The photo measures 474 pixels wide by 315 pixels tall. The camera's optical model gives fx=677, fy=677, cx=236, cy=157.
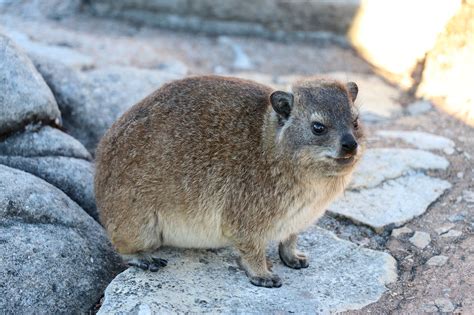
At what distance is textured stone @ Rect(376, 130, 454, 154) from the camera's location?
666cm

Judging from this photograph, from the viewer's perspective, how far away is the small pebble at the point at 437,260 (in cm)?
491

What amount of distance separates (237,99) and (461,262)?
1.99 meters

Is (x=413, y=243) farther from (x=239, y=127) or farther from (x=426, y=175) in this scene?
(x=239, y=127)

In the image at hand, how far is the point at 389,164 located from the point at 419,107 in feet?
5.79

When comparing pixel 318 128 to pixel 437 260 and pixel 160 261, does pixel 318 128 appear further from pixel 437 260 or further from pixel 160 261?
pixel 160 261

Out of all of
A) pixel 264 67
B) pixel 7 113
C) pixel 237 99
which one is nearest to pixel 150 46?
pixel 264 67

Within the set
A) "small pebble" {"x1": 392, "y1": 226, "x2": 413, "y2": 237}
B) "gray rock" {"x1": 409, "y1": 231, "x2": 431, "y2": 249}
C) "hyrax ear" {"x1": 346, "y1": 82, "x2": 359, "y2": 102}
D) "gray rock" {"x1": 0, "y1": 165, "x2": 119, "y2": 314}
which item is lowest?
"gray rock" {"x1": 0, "y1": 165, "x2": 119, "y2": 314}

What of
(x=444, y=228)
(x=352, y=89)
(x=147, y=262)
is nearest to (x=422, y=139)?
(x=444, y=228)

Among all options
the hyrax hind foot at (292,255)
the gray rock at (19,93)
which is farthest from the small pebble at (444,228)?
the gray rock at (19,93)

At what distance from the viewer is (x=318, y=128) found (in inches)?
176

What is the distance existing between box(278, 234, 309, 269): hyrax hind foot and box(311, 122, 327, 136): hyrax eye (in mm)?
901

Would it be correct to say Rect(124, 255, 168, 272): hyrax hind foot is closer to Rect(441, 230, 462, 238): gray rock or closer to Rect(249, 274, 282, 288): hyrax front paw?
Rect(249, 274, 282, 288): hyrax front paw

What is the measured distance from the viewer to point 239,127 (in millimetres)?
4871

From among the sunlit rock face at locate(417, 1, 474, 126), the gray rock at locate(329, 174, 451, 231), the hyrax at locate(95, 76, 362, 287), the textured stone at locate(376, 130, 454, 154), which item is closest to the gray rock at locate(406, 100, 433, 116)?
the sunlit rock face at locate(417, 1, 474, 126)
